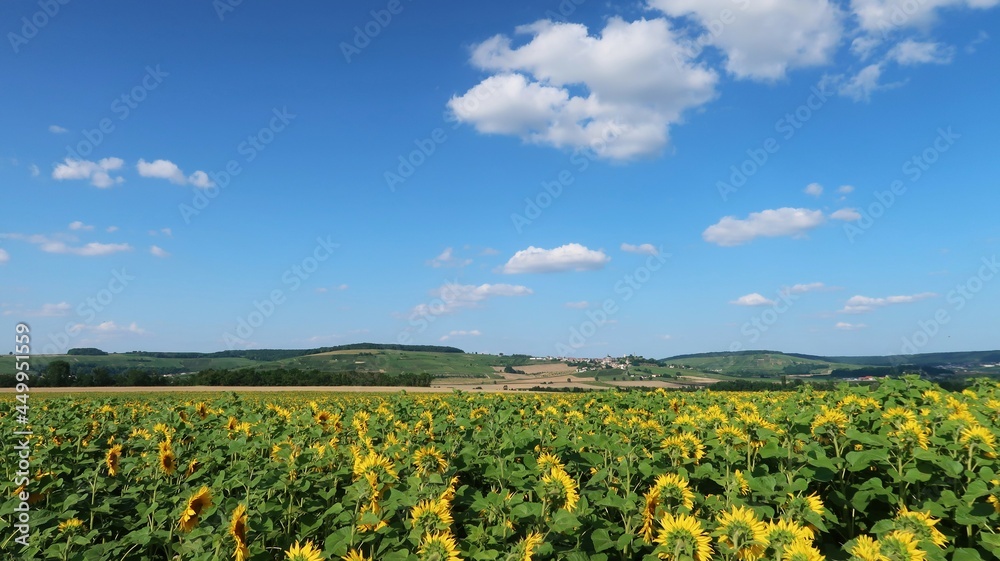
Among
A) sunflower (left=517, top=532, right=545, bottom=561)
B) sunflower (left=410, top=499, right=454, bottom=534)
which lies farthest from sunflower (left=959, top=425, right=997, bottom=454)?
sunflower (left=410, top=499, right=454, bottom=534)

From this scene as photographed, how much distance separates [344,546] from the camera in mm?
3182

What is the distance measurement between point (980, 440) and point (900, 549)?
237 centimetres

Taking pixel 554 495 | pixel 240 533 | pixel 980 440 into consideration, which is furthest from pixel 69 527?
pixel 980 440

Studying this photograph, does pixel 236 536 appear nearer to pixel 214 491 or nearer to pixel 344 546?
pixel 344 546

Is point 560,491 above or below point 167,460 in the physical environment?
above

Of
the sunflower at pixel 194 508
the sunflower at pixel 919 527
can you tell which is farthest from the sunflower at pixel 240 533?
the sunflower at pixel 919 527

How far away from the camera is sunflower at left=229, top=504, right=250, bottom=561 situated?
3344 mm

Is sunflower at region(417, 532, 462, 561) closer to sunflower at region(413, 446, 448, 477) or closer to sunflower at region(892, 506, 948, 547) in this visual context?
sunflower at region(413, 446, 448, 477)

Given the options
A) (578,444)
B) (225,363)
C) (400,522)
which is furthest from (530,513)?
(225,363)

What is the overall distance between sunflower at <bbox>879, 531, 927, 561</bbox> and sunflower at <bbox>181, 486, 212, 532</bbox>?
4534 millimetres

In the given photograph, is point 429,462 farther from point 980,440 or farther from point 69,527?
point 980,440

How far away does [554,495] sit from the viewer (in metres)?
3.63

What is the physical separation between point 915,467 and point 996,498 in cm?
51

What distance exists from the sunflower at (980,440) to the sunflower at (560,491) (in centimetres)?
312
